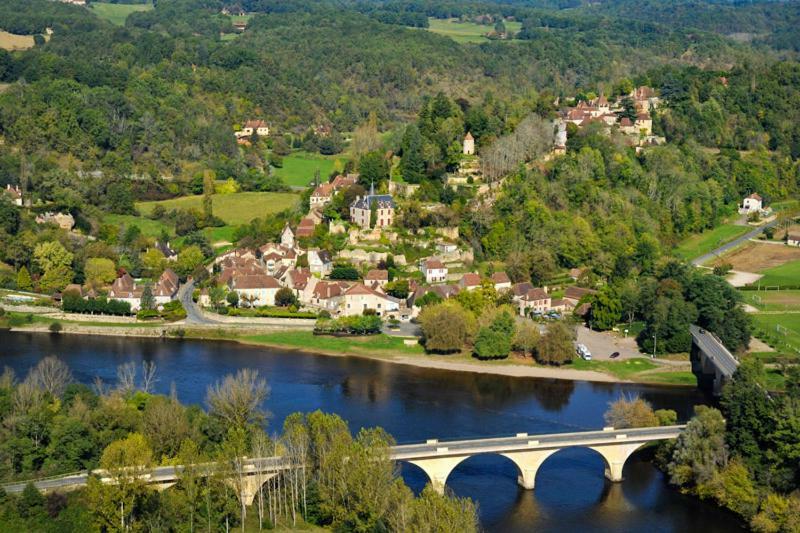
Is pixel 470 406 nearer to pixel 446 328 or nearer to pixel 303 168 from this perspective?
pixel 446 328

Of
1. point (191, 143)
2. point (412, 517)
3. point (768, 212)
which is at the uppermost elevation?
point (191, 143)

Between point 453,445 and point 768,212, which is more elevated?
point 768,212

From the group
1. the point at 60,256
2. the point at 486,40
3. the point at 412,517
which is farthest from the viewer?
the point at 486,40

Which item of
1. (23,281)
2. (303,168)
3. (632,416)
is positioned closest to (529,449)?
(632,416)

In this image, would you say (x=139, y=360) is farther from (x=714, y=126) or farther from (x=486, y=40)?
(x=486, y=40)

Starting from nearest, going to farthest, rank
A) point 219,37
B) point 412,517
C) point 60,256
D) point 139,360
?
point 412,517 → point 139,360 → point 60,256 → point 219,37

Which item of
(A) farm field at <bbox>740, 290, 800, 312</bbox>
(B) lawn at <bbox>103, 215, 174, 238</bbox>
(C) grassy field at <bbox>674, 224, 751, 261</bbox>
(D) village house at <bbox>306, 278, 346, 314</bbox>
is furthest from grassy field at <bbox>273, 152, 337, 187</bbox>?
(A) farm field at <bbox>740, 290, 800, 312</bbox>

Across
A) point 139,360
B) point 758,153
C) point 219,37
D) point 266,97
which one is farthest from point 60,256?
point 219,37

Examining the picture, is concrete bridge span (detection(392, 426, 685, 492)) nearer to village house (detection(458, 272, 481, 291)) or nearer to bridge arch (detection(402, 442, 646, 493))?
bridge arch (detection(402, 442, 646, 493))
